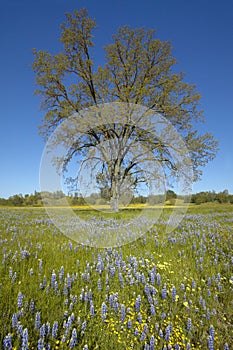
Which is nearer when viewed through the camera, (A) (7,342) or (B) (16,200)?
(A) (7,342)

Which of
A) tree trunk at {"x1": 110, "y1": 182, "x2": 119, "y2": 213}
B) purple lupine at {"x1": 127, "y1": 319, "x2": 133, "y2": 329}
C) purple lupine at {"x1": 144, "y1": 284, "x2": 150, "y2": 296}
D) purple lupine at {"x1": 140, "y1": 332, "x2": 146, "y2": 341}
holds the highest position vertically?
tree trunk at {"x1": 110, "y1": 182, "x2": 119, "y2": 213}

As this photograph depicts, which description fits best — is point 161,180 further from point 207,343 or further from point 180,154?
point 207,343

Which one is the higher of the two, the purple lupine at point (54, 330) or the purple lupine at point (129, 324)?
the purple lupine at point (54, 330)

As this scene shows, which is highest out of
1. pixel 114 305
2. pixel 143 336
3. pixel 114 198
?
pixel 114 198

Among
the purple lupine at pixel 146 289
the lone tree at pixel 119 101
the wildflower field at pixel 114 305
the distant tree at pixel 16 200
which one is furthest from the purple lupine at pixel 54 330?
the distant tree at pixel 16 200

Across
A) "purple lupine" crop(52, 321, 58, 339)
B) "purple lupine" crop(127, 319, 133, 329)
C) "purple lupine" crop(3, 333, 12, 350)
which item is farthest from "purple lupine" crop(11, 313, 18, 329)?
"purple lupine" crop(127, 319, 133, 329)

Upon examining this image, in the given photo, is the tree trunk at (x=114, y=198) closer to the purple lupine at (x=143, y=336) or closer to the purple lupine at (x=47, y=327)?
the purple lupine at (x=143, y=336)

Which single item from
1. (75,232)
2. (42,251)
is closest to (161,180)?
(75,232)

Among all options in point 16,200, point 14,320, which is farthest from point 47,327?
point 16,200

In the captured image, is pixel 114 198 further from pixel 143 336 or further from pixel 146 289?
pixel 143 336

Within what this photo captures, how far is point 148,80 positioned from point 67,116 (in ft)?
30.1

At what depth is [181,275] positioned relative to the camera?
4121 millimetres

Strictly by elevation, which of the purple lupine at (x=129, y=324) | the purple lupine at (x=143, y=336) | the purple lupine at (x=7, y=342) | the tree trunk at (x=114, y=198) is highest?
the tree trunk at (x=114, y=198)

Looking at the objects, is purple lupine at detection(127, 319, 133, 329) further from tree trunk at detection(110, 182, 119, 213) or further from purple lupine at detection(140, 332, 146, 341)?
tree trunk at detection(110, 182, 119, 213)
